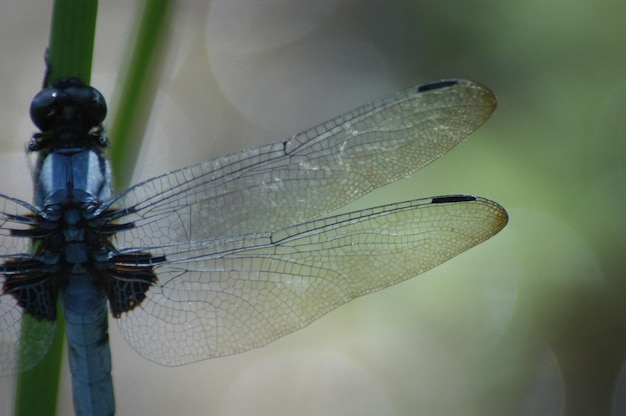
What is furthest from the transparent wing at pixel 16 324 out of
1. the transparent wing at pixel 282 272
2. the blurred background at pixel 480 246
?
the blurred background at pixel 480 246

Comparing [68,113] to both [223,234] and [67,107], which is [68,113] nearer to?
[67,107]

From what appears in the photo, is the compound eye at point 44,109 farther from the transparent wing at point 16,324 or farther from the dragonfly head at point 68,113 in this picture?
the transparent wing at point 16,324

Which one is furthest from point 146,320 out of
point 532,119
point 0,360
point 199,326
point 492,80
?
point 492,80

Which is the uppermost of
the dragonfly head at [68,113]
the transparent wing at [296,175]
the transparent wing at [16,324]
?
the dragonfly head at [68,113]

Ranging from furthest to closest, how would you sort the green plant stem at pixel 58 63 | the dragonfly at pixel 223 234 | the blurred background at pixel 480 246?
the blurred background at pixel 480 246, the dragonfly at pixel 223 234, the green plant stem at pixel 58 63

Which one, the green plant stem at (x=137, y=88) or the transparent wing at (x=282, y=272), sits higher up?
the green plant stem at (x=137, y=88)

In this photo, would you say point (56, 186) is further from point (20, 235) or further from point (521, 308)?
point (521, 308)

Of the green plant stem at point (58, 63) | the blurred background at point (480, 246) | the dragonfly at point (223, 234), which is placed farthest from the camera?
the blurred background at point (480, 246)
